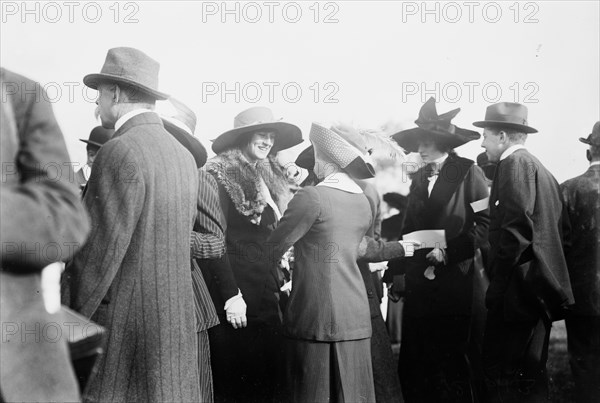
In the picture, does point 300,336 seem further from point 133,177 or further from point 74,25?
point 74,25

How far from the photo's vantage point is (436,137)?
15.6 ft

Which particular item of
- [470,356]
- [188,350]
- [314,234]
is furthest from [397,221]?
[188,350]

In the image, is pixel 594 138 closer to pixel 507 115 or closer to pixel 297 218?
pixel 507 115

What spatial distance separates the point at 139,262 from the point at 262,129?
1.27m

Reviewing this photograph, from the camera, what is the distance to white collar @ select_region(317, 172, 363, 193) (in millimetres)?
4074

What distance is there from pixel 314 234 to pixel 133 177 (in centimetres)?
109

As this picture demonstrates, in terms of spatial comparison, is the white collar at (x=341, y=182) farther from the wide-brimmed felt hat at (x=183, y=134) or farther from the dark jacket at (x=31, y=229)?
the dark jacket at (x=31, y=229)

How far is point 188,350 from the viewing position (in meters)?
3.46

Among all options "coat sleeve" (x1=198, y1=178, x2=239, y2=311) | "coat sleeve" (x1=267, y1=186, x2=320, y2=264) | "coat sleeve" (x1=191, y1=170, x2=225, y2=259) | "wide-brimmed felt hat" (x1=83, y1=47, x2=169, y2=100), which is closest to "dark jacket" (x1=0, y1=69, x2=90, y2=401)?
"wide-brimmed felt hat" (x1=83, y1=47, x2=169, y2=100)

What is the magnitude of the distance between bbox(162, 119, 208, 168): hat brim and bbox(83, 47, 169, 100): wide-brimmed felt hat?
0.32m

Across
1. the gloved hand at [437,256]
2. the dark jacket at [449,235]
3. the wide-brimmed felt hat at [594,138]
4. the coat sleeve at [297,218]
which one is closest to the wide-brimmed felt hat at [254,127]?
the coat sleeve at [297,218]

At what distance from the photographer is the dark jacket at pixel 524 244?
445cm

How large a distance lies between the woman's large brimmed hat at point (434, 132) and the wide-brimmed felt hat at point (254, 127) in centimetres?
71

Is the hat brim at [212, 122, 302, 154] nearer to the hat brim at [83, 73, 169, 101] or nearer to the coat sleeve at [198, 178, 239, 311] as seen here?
the coat sleeve at [198, 178, 239, 311]
